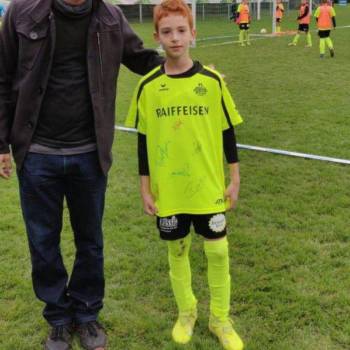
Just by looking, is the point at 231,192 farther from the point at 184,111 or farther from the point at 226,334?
the point at 226,334

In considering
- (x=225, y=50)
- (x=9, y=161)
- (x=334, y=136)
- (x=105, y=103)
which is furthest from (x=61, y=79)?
(x=225, y=50)

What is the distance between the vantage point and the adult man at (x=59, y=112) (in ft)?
8.23

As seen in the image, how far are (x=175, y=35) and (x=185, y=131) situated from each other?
0.46 meters

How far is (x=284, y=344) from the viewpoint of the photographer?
307 centimetres

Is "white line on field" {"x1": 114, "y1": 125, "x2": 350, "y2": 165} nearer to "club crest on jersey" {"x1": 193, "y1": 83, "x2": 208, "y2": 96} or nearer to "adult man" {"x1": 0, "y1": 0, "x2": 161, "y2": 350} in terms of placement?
"adult man" {"x1": 0, "y1": 0, "x2": 161, "y2": 350}

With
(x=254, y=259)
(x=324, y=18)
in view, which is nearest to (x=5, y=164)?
(x=254, y=259)

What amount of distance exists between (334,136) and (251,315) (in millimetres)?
4301

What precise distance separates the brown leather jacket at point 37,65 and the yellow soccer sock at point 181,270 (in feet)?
1.92

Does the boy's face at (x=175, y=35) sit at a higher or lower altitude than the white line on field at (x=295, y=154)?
higher

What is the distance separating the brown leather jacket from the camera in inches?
97.7

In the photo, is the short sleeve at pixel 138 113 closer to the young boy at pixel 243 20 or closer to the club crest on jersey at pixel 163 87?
the club crest on jersey at pixel 163 87

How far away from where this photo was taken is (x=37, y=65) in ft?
8.17

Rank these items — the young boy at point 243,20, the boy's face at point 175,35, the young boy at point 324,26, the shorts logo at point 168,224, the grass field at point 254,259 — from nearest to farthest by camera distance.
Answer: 1. the boy's face at point 175,35
2. the shorts logo at point 168,224
3. the grass field at point 254,259
4. the young boy at point 324,26
5. the young boy at point 243,20

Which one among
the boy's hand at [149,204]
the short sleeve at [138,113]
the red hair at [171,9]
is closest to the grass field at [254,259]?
the boy's hand at [149,204]
